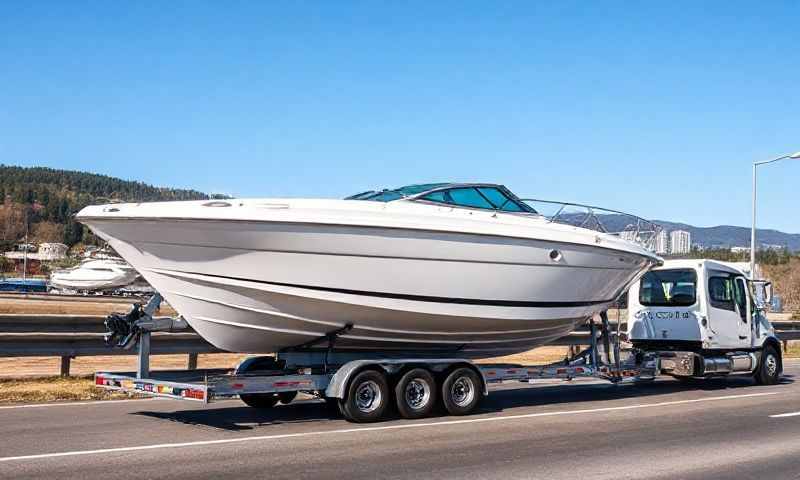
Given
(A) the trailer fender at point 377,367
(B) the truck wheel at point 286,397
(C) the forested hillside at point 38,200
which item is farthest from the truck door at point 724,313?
(C) the forested hillside at point 38,200

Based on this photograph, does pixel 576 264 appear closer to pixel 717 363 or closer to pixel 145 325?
pixel 717 363

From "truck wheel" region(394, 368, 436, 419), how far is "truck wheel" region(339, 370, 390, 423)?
175mm

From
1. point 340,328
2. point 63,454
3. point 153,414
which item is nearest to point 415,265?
point 340,328

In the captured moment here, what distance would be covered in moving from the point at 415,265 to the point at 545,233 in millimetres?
2045

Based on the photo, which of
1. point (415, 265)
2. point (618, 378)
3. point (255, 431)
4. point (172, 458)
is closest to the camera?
point (172, 458)

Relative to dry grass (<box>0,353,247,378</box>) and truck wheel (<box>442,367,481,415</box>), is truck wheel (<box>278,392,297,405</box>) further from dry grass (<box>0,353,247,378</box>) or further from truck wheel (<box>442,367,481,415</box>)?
dry grass (<box>0,353,247,378</box>)

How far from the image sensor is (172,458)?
26.4 ft

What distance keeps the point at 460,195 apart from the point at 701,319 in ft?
19.8

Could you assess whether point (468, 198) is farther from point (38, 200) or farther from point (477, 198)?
point (38, 200)

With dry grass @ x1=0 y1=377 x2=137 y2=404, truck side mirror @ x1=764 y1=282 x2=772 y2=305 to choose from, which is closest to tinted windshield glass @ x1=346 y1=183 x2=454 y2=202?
dry grass @ x1=0 y1=377 x2=137 y2=404

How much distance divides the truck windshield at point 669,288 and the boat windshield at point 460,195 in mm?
4481

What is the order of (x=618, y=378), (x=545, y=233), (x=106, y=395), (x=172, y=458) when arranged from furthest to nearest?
(x=618, y=378), (x=106, y=395), (x=545, y=233), (x=172, y=458)

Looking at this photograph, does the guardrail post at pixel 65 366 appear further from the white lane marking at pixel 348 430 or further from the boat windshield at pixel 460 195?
the white lane marking at pixel 348 430

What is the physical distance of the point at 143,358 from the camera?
33.6 feet
